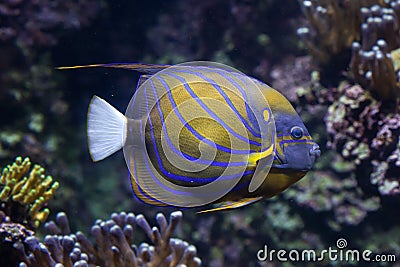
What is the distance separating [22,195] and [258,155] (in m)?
2.17

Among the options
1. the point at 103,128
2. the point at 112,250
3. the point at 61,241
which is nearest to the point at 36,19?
the point at 61,241

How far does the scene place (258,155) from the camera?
1.54 meters

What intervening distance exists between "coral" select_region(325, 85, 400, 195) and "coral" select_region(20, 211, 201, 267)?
1783mm

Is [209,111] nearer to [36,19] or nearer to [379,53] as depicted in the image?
[379,53]

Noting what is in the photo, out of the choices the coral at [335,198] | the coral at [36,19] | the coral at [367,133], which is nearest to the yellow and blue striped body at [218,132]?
the coral at [367,133]

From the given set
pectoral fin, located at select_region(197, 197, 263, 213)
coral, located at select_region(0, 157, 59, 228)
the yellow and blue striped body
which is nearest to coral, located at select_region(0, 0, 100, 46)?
coral, located at select_region(0, 157, 59, 228)

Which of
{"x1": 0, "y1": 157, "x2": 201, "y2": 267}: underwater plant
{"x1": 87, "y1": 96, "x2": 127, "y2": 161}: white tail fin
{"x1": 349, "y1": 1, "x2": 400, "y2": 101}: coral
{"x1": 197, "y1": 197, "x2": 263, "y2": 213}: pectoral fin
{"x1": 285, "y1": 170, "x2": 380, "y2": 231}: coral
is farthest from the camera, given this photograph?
{"x1": 285, "y1": 170, "x2": 380, "y2": 231}: coral

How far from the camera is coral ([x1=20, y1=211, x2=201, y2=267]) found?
2.64 meters

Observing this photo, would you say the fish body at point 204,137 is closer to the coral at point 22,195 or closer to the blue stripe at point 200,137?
the blue stripe at point 200,137

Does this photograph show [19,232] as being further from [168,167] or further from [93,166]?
[93,166]

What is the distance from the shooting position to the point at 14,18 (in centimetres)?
475

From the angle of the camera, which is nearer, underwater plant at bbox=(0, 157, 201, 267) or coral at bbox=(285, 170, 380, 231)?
underwater plant at bbox=(0, 157, 201, 267)

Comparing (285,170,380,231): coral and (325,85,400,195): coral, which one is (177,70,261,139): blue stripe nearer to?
(325,85,400,195): coral

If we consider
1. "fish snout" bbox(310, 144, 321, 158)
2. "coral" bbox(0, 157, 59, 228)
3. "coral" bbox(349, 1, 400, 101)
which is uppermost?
"fish snout" bbox(310, 144, 321, 158)
